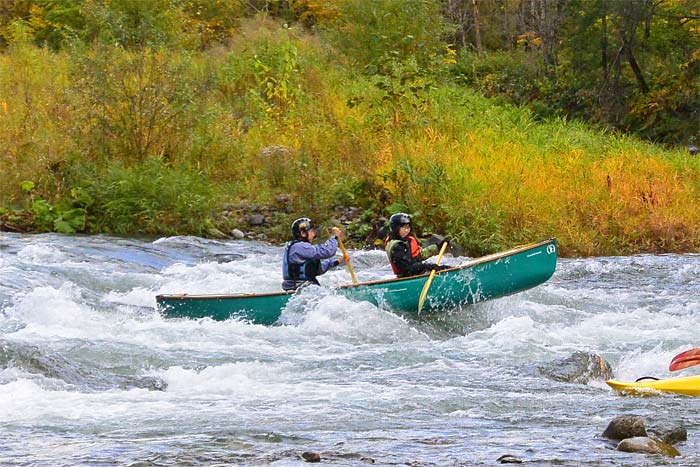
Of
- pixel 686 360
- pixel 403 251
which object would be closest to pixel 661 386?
pixel 686 360

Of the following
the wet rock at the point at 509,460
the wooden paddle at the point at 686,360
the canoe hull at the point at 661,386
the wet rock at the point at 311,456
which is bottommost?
the canoe hull at the point at 661,386

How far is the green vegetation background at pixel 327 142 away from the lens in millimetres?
14078

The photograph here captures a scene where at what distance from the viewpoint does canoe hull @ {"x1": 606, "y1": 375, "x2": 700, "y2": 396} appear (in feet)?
22.1

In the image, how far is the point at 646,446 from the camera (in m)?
5.15

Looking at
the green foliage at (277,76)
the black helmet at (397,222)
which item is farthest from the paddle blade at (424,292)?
the green foliage at (277,76)

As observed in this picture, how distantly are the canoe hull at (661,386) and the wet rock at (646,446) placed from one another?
1521 millimetres

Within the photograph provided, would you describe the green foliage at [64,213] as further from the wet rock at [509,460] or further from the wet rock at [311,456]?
the wet rock at [509,460]

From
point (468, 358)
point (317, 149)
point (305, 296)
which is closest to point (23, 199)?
point (317, 149)

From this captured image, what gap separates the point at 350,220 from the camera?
1440cm

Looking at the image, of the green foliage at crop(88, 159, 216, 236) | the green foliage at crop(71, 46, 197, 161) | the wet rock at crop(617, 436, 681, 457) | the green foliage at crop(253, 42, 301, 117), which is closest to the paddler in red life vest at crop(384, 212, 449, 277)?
the wet rock at crop(617, 436, 681, 457)

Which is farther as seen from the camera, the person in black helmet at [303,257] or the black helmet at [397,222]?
the black helmet at [397,222]

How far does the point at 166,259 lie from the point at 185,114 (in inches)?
144

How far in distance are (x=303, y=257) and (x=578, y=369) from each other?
323cm

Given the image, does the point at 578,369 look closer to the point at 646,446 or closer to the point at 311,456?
Answer: the point at 646,446
